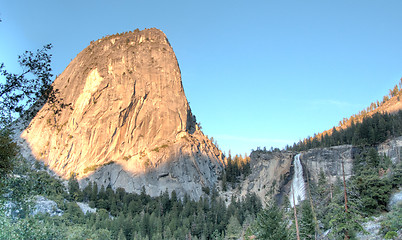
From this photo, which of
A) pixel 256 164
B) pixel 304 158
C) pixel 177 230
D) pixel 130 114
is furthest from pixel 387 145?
pixel 130 114

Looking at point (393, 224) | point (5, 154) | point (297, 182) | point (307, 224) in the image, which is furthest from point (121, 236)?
point (5, 154)

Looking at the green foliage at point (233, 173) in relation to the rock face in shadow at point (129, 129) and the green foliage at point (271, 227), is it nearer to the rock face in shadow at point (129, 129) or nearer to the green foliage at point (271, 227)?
the rock face in shadow at point (129, 129)

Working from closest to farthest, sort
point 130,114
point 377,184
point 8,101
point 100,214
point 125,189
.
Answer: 1. point 8,101
2. point 377,184
3. point 100,214
4. point 125,189
5. point 130,114

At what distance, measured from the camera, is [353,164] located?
10025 cm

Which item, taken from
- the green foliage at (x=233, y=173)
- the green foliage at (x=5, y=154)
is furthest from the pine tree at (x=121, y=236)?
the green foliage at (x=5, y=154)

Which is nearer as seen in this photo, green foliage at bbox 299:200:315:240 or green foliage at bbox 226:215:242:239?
green foliage at bbox 299:200:315:240

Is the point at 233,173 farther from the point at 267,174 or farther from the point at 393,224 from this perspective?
the point at 393,224

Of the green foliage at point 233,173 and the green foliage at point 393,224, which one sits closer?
the green foliage at point 393,224

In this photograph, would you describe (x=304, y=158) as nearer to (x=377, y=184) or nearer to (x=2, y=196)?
(x=377, y=184)

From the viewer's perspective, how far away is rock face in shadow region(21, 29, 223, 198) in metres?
130

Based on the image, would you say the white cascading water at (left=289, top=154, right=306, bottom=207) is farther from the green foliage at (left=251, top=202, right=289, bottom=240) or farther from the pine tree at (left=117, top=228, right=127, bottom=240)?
the green foliage at (left=251, top=202, right=289, bottom=240)

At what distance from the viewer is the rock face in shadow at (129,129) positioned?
426ft

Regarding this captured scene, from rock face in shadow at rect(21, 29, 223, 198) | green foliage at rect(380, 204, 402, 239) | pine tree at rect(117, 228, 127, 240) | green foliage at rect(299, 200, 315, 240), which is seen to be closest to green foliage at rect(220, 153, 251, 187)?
rock face in shadow at rect(21, 29, 223, 198)

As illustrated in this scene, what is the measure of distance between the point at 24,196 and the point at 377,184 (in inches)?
2284
